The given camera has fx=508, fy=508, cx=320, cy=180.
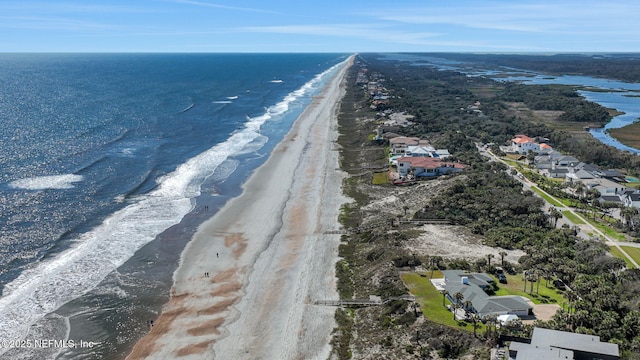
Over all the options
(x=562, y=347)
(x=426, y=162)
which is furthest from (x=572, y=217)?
(x=562, y=347)

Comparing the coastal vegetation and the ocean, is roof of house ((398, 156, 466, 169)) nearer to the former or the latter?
the coastal vegetation

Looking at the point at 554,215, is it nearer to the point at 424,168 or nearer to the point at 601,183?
the point at 601,183

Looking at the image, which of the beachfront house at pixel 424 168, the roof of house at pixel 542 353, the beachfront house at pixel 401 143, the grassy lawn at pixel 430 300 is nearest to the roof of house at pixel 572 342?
the roof of house at pixel 542 353

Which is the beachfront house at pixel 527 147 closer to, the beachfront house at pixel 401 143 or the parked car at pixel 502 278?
the beachfront house at pixel 401 143

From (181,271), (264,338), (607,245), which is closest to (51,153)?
(181,271)

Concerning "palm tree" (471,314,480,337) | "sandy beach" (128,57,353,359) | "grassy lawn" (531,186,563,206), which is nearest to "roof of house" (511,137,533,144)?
"grassy lawn" (531,186,563,206)
